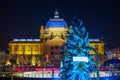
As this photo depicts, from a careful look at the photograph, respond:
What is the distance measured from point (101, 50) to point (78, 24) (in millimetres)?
132788

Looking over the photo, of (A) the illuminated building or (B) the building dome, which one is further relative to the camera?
(B) the building dome

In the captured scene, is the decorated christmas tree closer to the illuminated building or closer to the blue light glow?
the illuminated building

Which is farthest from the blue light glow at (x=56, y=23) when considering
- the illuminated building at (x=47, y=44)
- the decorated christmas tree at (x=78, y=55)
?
the decorated christmas tree at (x=78, y=55)

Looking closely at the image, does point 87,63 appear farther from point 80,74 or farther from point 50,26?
point 50,26

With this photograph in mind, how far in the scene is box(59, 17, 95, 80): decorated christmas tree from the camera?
45000 millimetres

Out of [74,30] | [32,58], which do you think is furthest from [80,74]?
[32,58]

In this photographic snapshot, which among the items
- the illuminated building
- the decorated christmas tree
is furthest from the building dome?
the decorated christmas tree

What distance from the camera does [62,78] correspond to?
47.4 meters

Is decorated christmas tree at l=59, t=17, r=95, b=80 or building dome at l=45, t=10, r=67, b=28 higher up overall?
building dome at l=45, t=10, r=67, b=28

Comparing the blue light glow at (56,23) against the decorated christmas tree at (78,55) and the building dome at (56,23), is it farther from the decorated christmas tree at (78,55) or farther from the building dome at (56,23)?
the decorated christmas tree at (78,55)

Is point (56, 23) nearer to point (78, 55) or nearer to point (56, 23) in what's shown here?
point (56, 23)

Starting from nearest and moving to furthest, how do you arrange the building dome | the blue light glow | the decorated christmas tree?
the decorated christmas tree → the building dome → the blue light glow

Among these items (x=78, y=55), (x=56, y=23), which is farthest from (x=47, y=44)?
(x=78, y=55)

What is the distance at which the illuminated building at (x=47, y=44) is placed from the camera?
567ft
